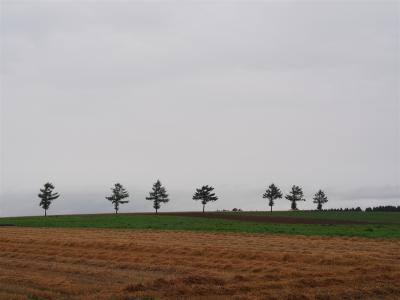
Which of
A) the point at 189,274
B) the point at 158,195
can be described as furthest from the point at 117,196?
the point at 189,274

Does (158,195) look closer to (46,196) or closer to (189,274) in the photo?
(46,196)

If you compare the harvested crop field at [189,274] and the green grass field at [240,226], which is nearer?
the harvested crop field at [189,274]

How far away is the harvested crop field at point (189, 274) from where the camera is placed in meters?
15.3

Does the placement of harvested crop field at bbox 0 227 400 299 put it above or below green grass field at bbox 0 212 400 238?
below

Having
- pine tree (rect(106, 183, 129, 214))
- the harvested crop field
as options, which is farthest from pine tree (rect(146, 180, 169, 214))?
the harvested crop field

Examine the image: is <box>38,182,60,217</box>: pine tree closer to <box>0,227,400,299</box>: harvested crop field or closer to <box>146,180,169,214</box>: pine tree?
<box>146,180,169,214</box>: pine tree

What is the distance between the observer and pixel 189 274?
19.5 metres

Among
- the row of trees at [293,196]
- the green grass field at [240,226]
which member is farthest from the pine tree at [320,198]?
the green grass field at [240,226]

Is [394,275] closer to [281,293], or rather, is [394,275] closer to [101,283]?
[281,293]

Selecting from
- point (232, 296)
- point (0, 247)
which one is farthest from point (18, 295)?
point (0, 247)

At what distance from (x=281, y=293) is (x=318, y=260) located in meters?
8.42

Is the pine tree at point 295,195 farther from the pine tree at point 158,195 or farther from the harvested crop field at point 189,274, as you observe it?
the harvested crop field at point 189,274

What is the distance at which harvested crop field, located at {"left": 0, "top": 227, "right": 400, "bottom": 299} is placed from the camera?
50.1 feet

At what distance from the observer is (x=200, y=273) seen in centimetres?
1939
